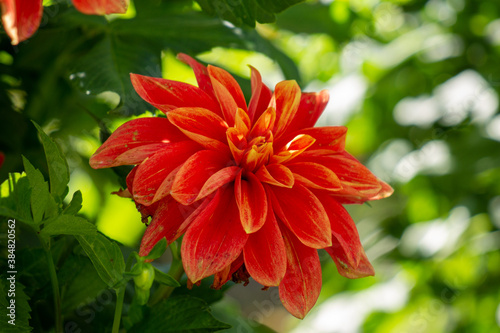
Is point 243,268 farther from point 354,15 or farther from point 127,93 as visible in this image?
point 354,15

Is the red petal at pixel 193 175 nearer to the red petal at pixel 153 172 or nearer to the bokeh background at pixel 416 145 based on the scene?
the red petal at pixel 153 172

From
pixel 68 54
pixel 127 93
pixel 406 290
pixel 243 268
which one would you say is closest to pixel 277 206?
pixel 243 268

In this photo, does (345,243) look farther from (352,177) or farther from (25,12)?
(25,12)

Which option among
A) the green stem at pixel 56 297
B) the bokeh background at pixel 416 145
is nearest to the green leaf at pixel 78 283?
the green stem at pixel 56 297

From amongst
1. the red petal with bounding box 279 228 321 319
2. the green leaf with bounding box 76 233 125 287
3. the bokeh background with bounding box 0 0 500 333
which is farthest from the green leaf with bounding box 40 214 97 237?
the bokeh background with bounding box 0 0 500 333

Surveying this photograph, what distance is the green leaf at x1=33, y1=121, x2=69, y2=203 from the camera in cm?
27

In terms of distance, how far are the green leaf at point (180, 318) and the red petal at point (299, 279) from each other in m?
0.04

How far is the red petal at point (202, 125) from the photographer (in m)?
0.28

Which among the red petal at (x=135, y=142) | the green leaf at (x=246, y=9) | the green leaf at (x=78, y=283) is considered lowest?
the green leaf at (x=78, y=283)

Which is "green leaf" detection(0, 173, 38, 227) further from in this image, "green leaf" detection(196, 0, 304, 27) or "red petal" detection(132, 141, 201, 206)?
"green leaf" detection(196, 0, 304, 27)

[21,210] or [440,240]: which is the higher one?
[21,210]

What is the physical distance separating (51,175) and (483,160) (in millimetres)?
846

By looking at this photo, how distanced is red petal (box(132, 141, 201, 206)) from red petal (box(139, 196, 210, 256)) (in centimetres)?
1

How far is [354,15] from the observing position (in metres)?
0.75
